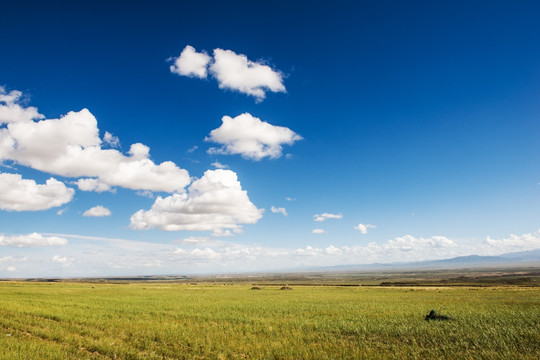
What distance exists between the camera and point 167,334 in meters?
17.8

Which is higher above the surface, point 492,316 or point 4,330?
point 4,330

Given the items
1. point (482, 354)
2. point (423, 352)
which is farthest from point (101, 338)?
point (482, 354)

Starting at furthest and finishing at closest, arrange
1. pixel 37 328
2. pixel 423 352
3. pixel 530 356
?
pixel 37 328, pixel 423 352, pixel 530 356

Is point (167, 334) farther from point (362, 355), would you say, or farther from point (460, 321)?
point (460, 321)

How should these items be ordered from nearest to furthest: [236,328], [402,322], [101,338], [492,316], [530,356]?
[530,356]
[101,338]
[236,328]
[402,322]
[492,316]

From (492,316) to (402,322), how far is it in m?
8.13

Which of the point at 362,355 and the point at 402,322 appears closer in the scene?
the point at 362,355

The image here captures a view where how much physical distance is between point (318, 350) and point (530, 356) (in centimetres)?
893

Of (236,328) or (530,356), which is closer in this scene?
(530,356)

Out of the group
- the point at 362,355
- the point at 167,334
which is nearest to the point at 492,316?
the point at 362,355

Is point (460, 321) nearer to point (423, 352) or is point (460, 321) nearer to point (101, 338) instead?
point (423, 352)

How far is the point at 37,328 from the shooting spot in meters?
19.2

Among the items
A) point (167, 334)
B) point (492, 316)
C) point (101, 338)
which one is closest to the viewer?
point (101, 338)

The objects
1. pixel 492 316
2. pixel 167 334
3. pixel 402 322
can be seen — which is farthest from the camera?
pixel 492 316
